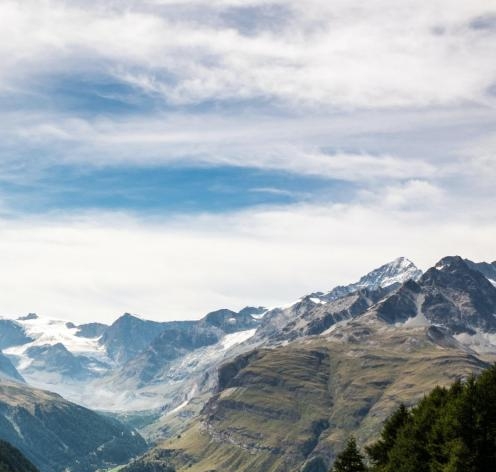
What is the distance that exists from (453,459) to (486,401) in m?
10.4

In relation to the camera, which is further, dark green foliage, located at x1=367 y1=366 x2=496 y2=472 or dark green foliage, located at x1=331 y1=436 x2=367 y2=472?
dark green foliage, located at x1=331 y1=436 x2=367 y2=472

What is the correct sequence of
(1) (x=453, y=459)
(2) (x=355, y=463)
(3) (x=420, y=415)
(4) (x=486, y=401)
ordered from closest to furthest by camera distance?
(1) (x=453, y=459), (4) (x=486, y=401), (3) (x=420, y=415), (2) (x=355, y=463)

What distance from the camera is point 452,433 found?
98500 millimetres

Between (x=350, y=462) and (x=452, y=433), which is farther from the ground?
(x=452, y=433)

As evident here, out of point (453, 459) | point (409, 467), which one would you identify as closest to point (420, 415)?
point (409, 467)

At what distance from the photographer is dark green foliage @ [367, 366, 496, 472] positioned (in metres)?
95.2

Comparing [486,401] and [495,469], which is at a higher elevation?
[486,401]

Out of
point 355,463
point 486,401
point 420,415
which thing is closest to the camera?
point 486,401

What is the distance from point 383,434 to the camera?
399 ft

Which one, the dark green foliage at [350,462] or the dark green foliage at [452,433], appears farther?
the dark green foliage at [350,462]

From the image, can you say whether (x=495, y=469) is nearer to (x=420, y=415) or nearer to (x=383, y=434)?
(x=420, y=415)

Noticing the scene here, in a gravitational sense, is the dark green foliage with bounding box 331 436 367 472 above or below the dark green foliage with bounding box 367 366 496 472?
below

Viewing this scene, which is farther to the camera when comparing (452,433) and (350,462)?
(350,462)

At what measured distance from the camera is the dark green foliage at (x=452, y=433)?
95250 mm
